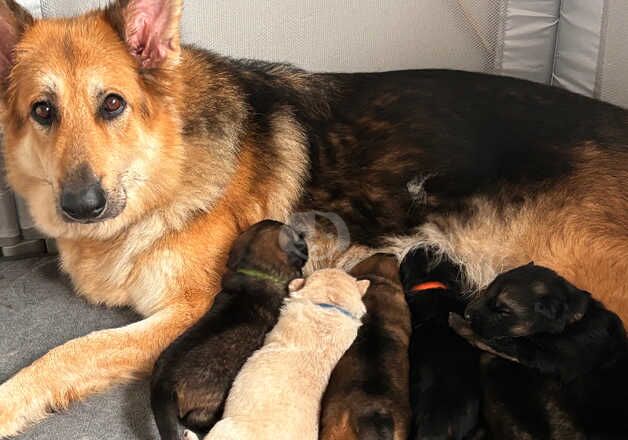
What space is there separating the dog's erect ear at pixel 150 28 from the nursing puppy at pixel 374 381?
3.29 ft

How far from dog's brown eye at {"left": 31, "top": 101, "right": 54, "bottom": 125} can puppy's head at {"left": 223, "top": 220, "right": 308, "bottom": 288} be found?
0.70 meters

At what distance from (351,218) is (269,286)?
44 cm

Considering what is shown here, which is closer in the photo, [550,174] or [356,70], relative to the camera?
[550,174]

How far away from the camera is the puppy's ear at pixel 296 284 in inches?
83.5

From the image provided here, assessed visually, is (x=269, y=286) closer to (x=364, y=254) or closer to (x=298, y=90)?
(x=364, y=254)

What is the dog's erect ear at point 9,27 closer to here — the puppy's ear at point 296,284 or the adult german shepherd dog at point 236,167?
the adult german shepherd dog at point 236,167

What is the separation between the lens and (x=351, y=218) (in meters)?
2.43

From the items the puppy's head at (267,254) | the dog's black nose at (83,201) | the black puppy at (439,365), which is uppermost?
the dog's black nose at (83,201)

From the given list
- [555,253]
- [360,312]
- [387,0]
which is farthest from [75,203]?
[387,0]

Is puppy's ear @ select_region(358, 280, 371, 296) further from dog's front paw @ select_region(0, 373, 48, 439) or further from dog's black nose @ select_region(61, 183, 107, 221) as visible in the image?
dog's front paw @ select_region(0, 373, 48, 439)

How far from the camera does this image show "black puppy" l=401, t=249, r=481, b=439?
176 cm

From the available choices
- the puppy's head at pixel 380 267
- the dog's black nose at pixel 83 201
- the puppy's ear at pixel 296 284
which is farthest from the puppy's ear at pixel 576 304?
the dog's black nose at pixel 83 201

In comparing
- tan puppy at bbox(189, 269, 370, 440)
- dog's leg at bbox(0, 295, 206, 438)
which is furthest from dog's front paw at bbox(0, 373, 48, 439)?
tan puppy at bbox(189, 269, 370, 440)

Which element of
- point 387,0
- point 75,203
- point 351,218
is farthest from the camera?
point 387,0
